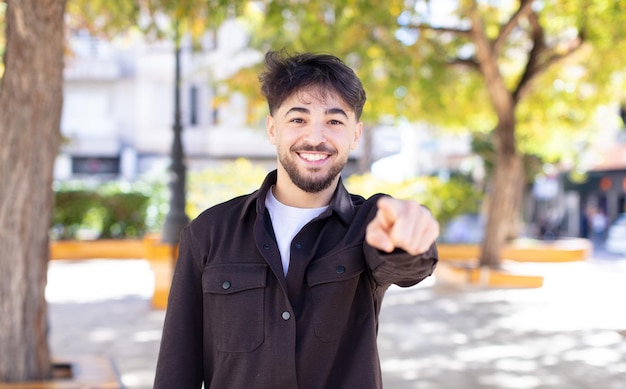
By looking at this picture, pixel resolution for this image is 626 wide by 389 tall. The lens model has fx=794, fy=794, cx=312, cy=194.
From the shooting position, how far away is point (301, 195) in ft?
7.92

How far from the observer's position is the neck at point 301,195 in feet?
7.89

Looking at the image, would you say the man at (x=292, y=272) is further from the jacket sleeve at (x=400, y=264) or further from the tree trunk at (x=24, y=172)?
the tree trunk at (x=24, y=172)

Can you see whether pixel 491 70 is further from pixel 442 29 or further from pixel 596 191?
pixel 596 191

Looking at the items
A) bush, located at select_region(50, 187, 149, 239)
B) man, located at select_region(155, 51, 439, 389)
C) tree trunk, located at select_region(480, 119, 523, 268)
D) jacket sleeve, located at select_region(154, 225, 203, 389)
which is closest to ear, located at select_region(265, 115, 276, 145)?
man, located at select_region(155, 51, 439, 389)

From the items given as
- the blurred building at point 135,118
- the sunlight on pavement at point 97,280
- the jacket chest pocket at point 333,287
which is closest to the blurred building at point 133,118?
the blurred building at point 135,118

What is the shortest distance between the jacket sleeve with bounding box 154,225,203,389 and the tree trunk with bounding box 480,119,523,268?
489 inches

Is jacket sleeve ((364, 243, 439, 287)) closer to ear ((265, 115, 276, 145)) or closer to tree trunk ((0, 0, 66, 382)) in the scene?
ear ((265, 115, 276, 145))

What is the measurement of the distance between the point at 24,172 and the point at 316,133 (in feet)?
12.6

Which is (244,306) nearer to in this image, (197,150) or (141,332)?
(141,332)

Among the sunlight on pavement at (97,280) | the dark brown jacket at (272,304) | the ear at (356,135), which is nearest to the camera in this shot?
the dark brown jacket at (272,304)

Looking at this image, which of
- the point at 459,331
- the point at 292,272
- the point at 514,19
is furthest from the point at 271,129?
the point at 514,19

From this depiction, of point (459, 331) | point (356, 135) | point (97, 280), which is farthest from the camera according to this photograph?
point (97, 280)

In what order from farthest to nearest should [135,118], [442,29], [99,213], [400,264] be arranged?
[135,118]
[99,213]
[442,29]
[400,264]

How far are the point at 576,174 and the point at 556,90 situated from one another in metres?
9.00
